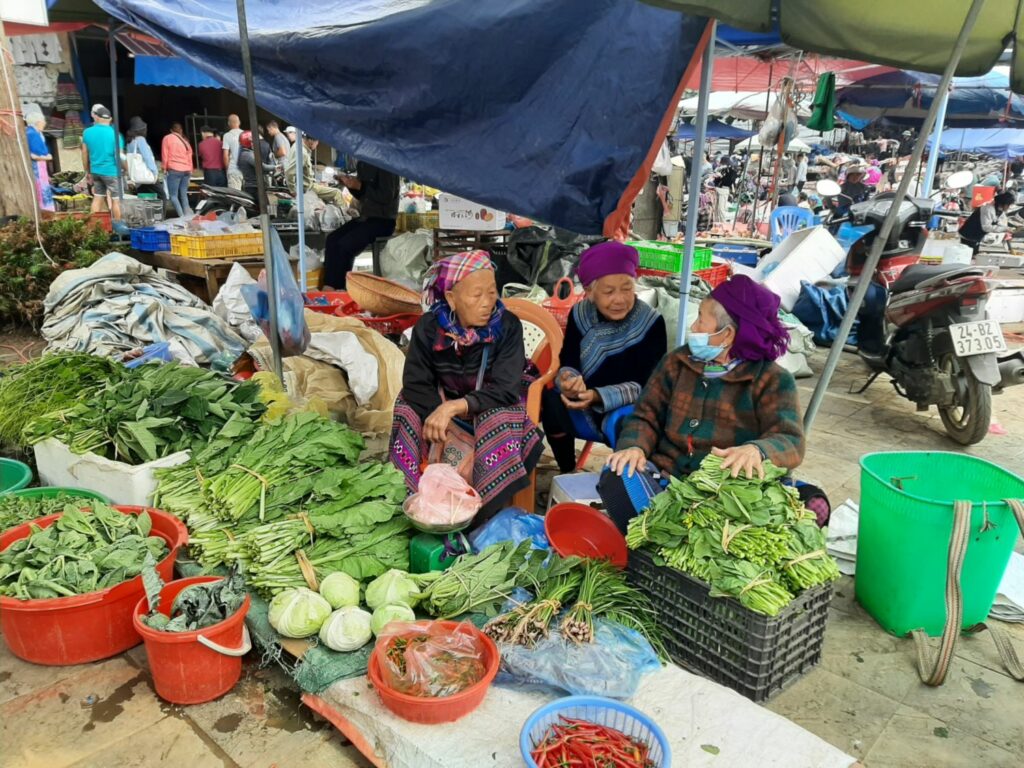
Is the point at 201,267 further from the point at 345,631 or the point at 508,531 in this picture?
the point at 345,631

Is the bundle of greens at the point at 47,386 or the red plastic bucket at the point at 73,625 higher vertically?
the bundle of greens at the point at 47,386

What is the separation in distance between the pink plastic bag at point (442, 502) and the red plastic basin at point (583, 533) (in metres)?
0.34

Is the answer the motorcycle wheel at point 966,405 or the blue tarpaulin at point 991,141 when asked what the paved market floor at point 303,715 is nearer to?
the motorcycle wheel at point 966,405

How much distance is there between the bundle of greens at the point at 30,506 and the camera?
2850 mm

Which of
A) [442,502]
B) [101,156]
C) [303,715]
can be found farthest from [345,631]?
[101,156]

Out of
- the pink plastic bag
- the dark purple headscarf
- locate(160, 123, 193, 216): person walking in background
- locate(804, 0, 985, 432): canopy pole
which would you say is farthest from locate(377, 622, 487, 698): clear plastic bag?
locate(160, 123, 193, 216): person walking in background

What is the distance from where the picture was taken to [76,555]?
8.36 ft

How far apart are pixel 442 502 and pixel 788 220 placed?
30.1ft

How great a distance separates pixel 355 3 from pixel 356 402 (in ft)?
7.89

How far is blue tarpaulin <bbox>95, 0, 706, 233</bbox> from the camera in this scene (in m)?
3.27

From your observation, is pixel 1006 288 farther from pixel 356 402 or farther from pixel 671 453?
pixel 356 402

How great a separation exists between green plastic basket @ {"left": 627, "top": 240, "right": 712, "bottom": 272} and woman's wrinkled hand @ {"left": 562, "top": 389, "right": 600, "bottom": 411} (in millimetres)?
3103

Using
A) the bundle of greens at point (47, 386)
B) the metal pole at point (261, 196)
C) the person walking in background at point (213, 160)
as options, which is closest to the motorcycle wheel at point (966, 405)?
the metal pole at point (261, 196)

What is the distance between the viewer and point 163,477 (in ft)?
10.2
